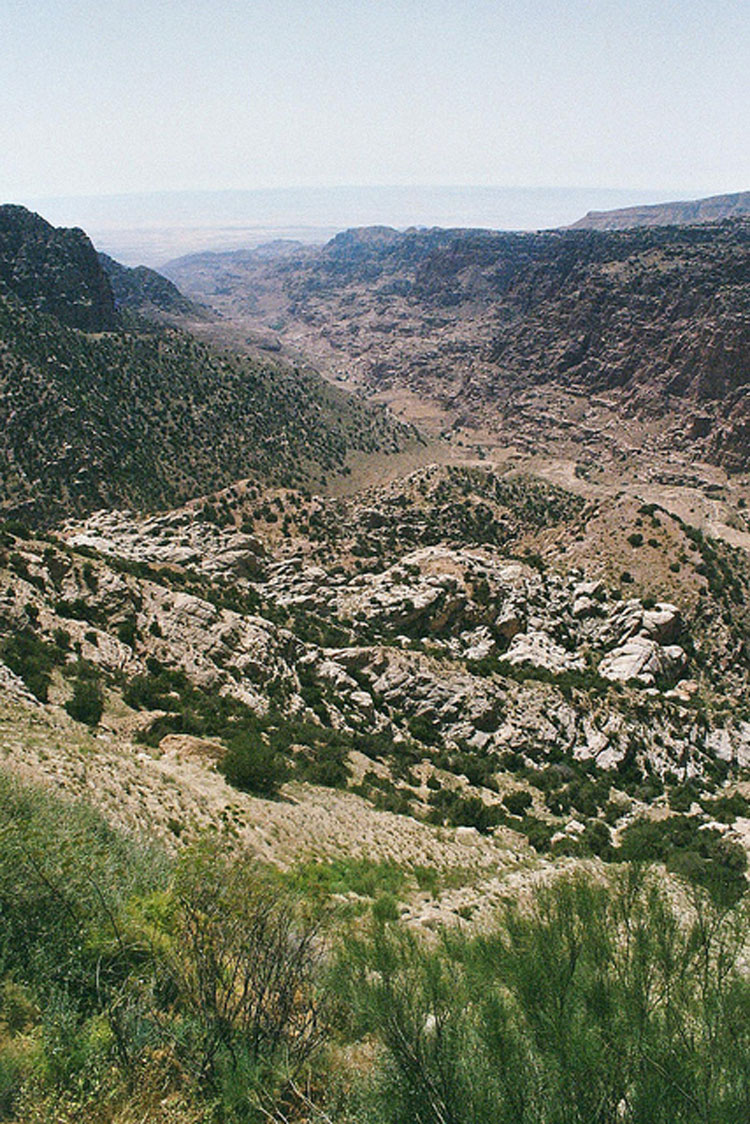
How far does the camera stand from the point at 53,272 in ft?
276

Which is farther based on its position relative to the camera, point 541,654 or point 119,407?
point 119,407

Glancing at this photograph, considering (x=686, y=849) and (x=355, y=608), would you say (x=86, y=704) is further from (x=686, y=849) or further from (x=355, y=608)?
(x=355, y=608)

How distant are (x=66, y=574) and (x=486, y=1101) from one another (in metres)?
24.2

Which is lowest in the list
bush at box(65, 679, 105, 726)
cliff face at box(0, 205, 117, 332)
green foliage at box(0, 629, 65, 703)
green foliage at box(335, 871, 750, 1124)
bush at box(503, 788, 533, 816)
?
bush at box(503, 788, 533, 816)

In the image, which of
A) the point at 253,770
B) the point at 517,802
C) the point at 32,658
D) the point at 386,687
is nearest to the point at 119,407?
the point at 386,687

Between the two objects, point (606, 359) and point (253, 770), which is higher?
point (606, 359)

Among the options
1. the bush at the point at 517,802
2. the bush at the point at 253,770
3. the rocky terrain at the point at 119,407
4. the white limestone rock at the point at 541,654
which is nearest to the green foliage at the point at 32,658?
the bush at the point at 253,770

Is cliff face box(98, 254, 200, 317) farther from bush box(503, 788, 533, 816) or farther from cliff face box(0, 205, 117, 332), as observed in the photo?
bush box(503, 788, 533, 816)

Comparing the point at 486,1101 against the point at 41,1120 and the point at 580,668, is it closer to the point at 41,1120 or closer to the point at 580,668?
the point at 41,1120

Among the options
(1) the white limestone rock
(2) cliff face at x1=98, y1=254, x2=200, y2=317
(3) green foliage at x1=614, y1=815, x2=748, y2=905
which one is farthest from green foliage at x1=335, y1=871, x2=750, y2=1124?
(2) cliff face at x1=98, y1=254, x2=200, y2=317

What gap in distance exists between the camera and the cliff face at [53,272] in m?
78.9

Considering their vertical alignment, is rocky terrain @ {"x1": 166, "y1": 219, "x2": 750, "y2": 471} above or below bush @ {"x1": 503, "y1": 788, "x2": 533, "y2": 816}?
above

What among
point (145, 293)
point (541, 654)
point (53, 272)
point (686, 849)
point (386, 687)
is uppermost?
point (145, 293)

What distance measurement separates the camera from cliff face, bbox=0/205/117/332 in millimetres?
78938
